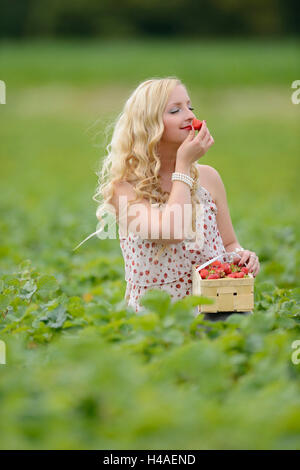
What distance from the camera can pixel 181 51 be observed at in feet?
116

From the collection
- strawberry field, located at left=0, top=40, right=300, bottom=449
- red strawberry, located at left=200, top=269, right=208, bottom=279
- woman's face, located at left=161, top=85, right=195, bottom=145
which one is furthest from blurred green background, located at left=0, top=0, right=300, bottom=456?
woman's face, located at left=161, top=85, right=195, bottom=145

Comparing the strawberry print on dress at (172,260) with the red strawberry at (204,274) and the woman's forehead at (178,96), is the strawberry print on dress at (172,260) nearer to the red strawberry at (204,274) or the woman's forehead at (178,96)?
the red strawberry at (204,274)

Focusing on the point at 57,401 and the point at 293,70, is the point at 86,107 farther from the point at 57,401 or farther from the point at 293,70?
the point at 57,401

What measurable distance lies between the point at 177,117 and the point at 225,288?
83 centimetres

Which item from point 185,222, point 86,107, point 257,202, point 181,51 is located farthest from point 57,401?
point 181,51

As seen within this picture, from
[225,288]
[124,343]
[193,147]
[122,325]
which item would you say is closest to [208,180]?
[193,147]

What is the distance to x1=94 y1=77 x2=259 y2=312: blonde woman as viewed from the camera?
3.66 m

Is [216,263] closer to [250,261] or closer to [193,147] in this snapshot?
[250,261]

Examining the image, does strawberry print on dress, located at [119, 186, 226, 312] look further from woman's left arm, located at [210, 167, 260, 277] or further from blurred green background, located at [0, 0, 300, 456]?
blurred green background, located at [0, 0, 300, 456]

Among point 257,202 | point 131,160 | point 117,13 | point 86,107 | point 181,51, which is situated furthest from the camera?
point 117,13

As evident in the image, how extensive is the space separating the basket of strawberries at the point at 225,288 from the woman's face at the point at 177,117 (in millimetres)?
610

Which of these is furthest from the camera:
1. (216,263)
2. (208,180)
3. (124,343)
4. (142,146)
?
(208,180)

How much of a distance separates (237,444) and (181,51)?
34237 mm

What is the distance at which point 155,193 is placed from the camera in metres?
3.75
